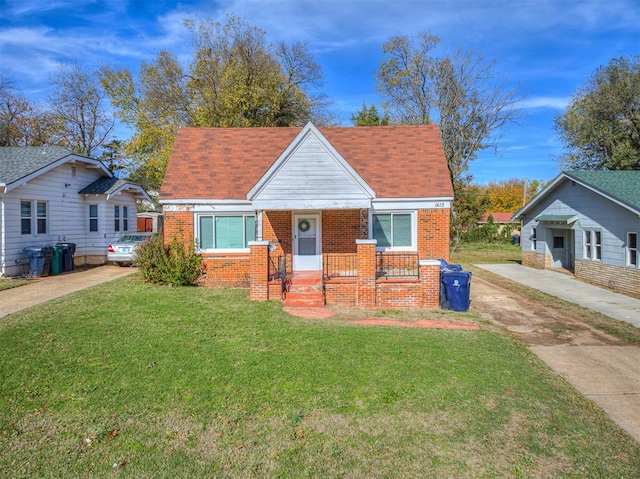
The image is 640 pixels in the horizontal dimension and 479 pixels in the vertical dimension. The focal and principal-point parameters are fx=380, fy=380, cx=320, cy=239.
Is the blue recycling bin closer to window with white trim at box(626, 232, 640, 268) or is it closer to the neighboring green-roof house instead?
the neighboring green-roof house

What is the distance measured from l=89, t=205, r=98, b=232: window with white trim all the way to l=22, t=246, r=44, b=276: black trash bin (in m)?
4.34

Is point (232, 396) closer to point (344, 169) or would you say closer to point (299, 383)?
point (299, 383)

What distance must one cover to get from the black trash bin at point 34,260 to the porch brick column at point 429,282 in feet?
46.3

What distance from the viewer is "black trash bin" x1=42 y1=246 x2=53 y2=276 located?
1490 cm

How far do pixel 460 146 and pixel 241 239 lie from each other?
27549 millimetres

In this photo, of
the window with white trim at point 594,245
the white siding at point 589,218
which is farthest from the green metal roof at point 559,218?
the window with white trim at point 594,245

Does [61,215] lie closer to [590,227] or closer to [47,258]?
[47,258]

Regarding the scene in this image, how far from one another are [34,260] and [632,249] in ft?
75.8

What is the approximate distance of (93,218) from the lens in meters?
18.9

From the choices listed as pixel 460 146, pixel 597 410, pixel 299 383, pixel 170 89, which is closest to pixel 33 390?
pixel 299 383

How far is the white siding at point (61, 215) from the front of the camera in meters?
14.4

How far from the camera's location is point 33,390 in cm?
530

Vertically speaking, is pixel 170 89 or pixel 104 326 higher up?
pixel 170 89

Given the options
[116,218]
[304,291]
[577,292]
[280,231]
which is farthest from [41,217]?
[577,292]
